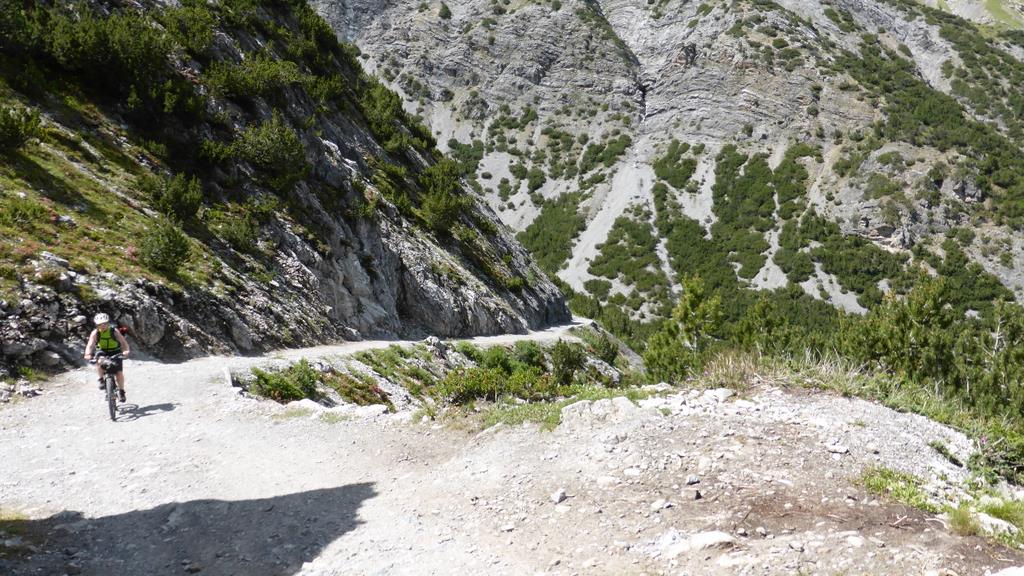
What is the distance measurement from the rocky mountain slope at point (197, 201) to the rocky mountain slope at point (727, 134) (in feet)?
179

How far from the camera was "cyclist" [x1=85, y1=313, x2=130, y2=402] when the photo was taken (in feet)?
30.5

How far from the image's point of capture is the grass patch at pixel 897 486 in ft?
15.1

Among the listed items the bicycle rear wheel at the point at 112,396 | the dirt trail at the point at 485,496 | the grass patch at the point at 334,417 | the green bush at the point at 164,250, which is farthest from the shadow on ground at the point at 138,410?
the green bush at the point at 164,250

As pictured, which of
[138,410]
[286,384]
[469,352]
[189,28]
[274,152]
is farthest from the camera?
[469,352]

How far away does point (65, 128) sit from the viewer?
55.3 feet

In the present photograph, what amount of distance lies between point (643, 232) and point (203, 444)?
293 feet

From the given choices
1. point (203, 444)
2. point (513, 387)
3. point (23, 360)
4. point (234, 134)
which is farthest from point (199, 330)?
point (234, 134)

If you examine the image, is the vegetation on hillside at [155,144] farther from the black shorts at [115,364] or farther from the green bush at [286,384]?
the green bush at [286,384]

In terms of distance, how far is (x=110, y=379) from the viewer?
29.9 ft

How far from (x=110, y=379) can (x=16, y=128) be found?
9.91 m

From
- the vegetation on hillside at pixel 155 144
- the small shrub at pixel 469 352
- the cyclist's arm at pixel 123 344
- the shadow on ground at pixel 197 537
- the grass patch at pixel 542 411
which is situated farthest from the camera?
the small shrub at pixel 469 352

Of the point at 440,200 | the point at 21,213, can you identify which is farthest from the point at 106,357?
→ the point at 440,200

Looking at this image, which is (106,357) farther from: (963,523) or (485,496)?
(963,523)

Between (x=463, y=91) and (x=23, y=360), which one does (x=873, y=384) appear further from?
(x=463, y=91)
